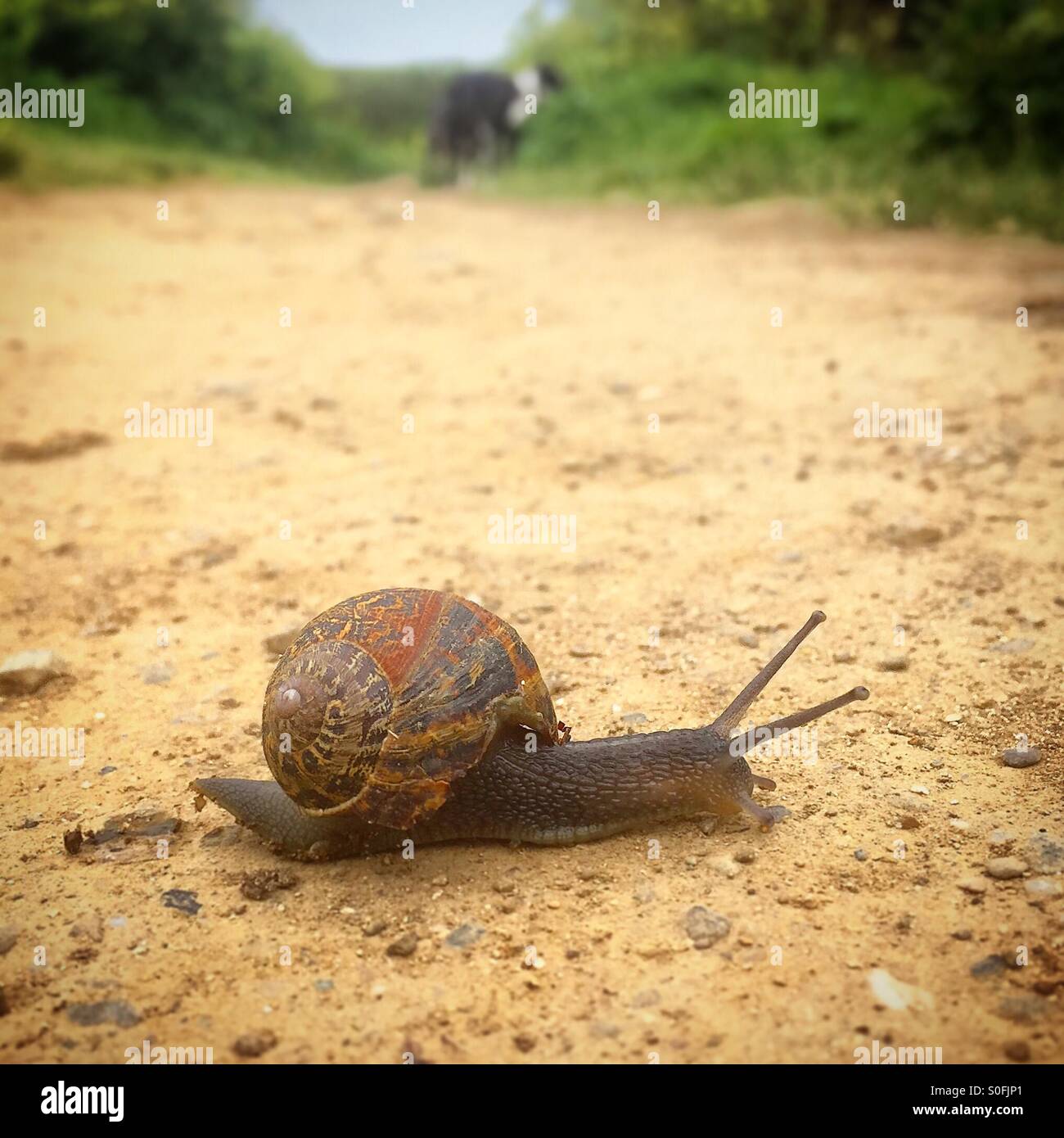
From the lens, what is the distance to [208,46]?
19.5 meters

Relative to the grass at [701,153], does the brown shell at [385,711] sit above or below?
below

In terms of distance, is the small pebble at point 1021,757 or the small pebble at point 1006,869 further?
the small pebble at point 1021,757

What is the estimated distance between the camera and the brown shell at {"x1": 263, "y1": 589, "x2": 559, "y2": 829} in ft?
10.00

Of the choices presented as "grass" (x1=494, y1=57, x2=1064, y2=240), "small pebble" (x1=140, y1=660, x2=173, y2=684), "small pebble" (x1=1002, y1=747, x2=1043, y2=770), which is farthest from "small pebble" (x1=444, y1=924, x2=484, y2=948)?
"grass" (x1=494, y1=57, x2=1064, y2=240)

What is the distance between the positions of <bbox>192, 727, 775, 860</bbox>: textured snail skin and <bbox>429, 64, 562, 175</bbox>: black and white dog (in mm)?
16245

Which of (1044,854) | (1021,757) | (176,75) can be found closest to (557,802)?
(1044,854)

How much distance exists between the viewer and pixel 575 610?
468 centimetres

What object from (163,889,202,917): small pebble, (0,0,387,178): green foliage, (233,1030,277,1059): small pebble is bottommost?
(233,1030,277,1059): small pebble

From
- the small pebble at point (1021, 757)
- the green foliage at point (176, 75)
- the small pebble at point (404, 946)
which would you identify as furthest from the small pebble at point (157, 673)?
the green foliage at point (176, 75)

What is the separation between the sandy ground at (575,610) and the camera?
8.83 feet

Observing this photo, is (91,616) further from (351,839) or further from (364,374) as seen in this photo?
(364,374)

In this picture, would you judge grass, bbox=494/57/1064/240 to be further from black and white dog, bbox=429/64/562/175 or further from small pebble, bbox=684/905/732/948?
small pebble, bbox=684/905/732/948

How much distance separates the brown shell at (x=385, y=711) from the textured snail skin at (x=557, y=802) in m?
0.14

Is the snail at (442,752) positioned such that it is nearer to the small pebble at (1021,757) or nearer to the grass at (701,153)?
the small pebble at (1021,757)
